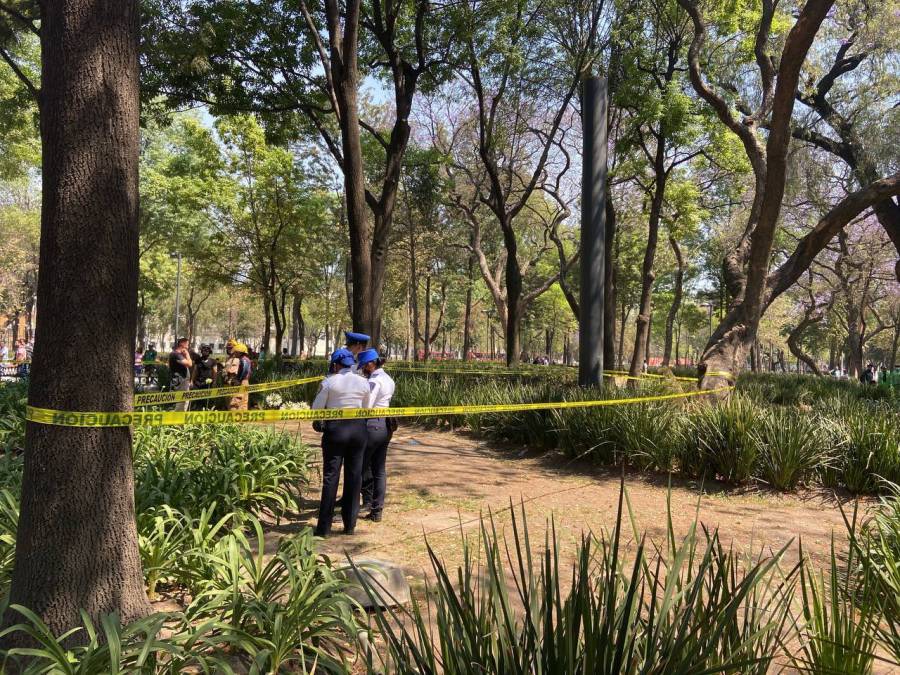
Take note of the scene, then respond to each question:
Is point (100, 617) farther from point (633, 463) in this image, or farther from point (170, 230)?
point (170, 230)

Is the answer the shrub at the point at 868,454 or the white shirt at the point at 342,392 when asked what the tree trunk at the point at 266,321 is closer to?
the white shirt at the point at 342,392

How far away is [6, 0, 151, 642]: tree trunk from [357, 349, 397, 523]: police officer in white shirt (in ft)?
8.85

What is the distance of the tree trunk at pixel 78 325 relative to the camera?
104 inches

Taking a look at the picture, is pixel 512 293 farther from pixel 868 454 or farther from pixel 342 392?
pixel 342 392

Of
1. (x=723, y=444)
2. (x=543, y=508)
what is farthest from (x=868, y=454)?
(x=543, y=508)

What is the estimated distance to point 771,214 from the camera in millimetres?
9250

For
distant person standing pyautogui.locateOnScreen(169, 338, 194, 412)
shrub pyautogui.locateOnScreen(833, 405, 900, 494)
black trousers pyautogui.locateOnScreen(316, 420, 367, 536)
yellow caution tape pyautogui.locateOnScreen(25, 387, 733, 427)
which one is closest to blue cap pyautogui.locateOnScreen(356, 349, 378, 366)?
yellow caution tape pyautogui.locateOnScreen(25, 387, 733, 427)

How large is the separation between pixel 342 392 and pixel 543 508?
7.97 ft

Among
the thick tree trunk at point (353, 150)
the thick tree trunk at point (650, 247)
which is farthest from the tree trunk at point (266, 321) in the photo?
the thick tree trunk at point (650, 247)

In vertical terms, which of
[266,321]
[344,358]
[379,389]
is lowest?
[379,389]

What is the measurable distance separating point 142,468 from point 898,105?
20337 mm

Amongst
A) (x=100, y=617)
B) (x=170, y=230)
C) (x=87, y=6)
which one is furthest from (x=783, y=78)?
(x=170, y=230)

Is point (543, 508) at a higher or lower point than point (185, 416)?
lower

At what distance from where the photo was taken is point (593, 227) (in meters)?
9.90
